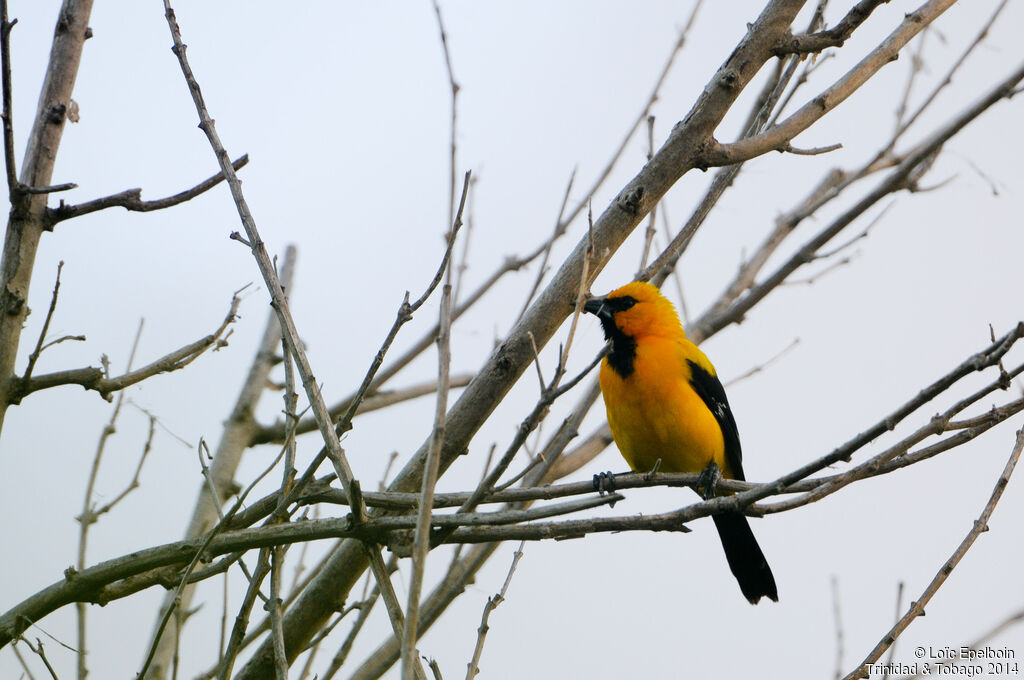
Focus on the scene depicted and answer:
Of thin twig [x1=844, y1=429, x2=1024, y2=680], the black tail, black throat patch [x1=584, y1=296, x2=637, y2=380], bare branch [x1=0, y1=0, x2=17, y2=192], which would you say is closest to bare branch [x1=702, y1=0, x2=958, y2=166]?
thin twig [x1=844, y1=429, x2=1024, y2=680]

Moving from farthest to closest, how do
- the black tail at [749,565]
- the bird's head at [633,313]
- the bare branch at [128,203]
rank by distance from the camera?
1. the bird's head at [633,313]
2. the black tail at [749,565]
3. the bare branch at [128,203]

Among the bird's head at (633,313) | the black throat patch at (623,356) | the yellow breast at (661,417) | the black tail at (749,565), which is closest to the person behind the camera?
the yellow breast at (661,417)

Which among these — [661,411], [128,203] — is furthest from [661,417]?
[128,203]

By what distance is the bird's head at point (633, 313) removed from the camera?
5.13 meters

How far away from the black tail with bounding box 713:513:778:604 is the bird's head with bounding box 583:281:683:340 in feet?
3.59

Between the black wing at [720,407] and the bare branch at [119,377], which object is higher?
the black wing at [720,407]

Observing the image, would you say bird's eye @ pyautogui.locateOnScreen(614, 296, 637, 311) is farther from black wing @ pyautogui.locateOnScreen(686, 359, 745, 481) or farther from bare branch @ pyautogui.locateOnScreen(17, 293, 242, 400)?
bare branch @ pyautogui.locateOnScreen(17, 293, 242, 400)

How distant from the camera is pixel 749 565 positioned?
496 centimetres

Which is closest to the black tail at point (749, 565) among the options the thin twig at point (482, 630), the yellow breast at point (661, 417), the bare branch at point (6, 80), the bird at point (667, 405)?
the bird at point (667, 405)

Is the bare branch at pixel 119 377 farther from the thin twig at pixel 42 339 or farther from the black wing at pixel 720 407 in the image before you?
the black wing at pixel 720 407

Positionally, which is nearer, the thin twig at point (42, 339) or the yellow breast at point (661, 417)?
the thin twig at point (42, 339)

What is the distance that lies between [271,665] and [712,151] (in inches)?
82.0

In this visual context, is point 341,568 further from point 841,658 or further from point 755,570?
point 755,570

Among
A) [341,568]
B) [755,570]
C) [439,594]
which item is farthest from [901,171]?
[341,568]
